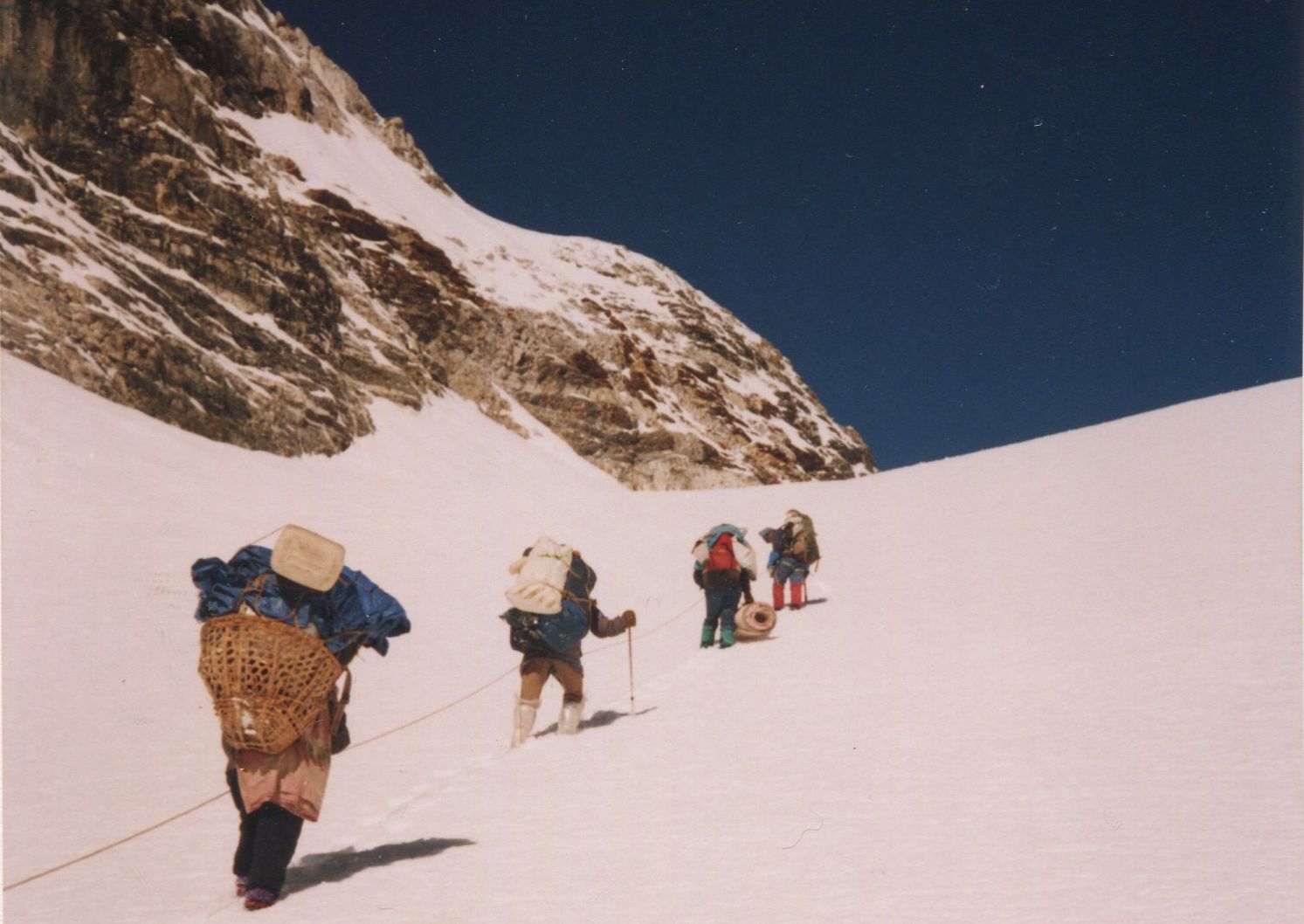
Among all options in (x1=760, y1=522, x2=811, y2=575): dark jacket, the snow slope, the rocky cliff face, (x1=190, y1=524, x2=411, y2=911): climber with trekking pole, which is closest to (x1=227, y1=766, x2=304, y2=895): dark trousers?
(x1=190, y1=524, x2=411, y2=911): climber with trekking pole

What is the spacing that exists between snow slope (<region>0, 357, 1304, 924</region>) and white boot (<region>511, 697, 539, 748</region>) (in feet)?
0.54

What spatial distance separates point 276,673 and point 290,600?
35 centimetres

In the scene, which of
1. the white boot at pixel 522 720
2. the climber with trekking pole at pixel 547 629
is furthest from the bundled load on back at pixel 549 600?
the white boot at pixel 522 720

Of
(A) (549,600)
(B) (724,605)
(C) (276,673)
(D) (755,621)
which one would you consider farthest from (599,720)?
(C) (276,673)

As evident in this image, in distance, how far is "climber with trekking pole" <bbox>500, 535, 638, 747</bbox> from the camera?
21.9 ft

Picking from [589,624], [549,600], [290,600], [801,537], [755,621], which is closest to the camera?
[290,600]

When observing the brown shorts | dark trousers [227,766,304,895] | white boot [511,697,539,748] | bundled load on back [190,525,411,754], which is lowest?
dark trousers [227,766,304,895]

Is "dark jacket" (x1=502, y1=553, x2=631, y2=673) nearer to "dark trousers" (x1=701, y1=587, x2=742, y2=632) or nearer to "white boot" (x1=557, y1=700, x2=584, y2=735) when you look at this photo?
"white boot" (x1=557, y1=700, x2=584, y2=735)

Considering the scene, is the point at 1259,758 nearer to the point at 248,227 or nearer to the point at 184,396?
the point at 184,396

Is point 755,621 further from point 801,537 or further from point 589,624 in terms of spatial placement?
point 589,624

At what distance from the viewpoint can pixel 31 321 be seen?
20250 millimetres

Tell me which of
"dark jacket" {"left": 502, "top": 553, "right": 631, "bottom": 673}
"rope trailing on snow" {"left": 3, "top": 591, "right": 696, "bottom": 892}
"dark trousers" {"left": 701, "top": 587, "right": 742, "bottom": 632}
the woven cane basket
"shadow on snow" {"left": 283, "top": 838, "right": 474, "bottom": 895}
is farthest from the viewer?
"dark trousers" {"left": 701, "top": 587, "right": 742, "bottom": 632}

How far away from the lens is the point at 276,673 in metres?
3.73

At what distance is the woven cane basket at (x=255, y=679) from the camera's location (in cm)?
369
